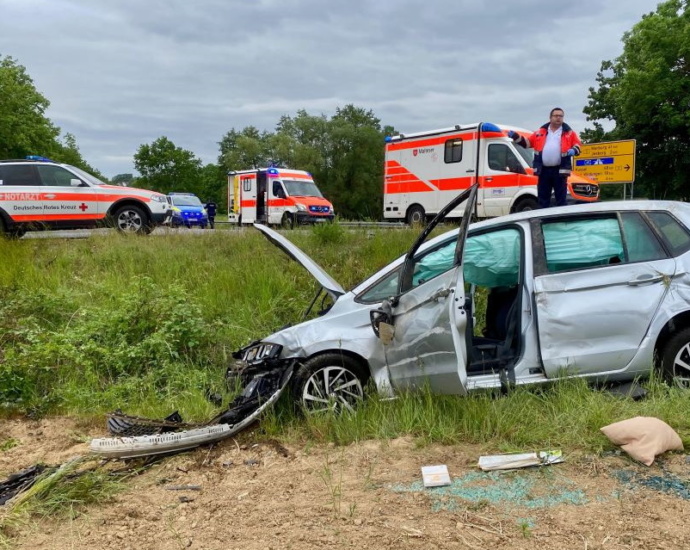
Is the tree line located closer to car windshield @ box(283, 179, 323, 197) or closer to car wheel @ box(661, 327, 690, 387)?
car windshield @ box(283, 179, 323, 197)

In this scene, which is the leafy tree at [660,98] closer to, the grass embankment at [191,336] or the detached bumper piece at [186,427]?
the grass embankment at [191,336]

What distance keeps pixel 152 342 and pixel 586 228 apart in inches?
172

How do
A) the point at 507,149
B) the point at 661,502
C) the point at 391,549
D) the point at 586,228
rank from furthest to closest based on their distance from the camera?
the point at 507,149 → the point at 586,228 → the point at 661,502 → the point at 391,549

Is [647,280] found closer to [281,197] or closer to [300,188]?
[281,197]

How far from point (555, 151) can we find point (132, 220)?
7990 mm

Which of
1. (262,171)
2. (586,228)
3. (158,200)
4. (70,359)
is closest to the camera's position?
(586,228)

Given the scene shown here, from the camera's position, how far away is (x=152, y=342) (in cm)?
587

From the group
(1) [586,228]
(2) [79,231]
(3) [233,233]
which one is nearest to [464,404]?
(1) [586,228]

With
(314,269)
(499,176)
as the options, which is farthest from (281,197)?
(314,269)

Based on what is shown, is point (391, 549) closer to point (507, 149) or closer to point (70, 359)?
point (70, 359)

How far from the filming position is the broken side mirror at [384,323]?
3908 mm

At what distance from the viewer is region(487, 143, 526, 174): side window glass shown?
12354 millimetres

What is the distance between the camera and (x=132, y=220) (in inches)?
437

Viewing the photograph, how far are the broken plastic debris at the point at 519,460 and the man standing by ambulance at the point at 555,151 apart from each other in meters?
5.40
